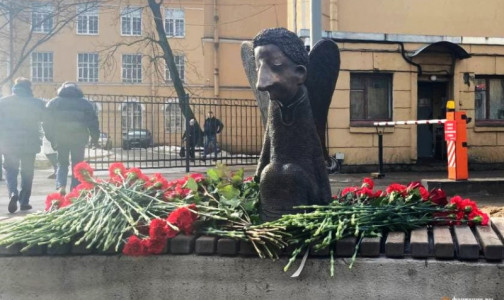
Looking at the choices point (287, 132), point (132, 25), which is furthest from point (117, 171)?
point (132, 25)

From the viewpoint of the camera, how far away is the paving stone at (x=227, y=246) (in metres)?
3.19

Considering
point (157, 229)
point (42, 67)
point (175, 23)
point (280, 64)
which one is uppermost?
point (175, 23)

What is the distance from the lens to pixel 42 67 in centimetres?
4184

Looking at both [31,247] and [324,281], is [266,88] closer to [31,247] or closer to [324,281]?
[324,281]

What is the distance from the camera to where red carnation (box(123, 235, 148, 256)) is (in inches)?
124

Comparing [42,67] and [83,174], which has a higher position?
[42,67]

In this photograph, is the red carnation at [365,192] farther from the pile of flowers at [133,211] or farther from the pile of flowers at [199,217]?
the pile of flowers at [133,211]

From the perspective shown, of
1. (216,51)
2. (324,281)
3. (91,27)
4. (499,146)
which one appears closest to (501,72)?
(499,146)

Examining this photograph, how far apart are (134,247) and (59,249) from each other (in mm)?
511

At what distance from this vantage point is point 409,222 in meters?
3.37

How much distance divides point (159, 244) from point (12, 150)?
17.1 ft

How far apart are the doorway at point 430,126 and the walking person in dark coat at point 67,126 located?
398 inches

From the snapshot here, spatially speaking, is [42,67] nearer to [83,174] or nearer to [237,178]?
[83,174]

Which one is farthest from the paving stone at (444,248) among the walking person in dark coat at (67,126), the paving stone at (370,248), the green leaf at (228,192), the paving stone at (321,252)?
the walking person in dark coat at (67,126)
